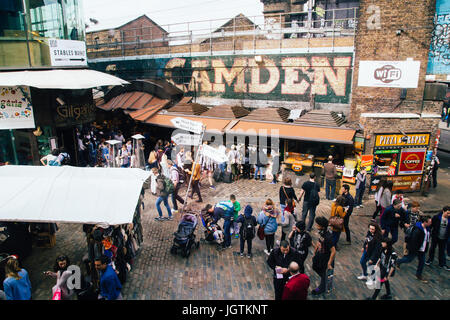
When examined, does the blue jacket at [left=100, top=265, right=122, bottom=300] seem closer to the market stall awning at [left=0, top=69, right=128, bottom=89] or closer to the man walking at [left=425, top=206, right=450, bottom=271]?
the man walking at [left=425, top=206, right=450, bottom=271]

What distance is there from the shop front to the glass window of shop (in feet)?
47.4

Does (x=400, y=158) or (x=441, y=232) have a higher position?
(x=400, y=158)

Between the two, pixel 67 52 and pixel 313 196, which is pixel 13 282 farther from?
pixel 67 52

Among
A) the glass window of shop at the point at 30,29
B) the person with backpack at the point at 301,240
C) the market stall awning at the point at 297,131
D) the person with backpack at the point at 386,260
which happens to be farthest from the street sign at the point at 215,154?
the glass window of shop at the point at 30,29

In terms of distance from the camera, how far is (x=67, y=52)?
1502 centimetres

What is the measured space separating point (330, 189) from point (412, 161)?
12.0ft

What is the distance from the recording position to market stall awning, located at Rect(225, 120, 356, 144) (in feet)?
41.4

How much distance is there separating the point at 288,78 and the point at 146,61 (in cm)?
1034

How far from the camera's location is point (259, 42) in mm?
17031

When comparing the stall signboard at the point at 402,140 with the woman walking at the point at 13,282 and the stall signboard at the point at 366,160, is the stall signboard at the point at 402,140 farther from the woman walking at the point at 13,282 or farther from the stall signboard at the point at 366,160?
the woman walking at the point at 13,282

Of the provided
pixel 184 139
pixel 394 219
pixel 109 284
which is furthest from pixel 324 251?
pixel 184 139

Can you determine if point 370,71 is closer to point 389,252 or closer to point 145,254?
point 389,252

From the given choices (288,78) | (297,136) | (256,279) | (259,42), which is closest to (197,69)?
(259,42)

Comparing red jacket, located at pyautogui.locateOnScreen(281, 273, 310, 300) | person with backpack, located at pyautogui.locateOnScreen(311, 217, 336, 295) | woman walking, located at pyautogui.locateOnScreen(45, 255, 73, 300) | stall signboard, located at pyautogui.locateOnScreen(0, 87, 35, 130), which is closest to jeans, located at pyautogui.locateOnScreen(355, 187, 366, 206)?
person with backpack, located at pyautogui.locateOnScreen(311, 217, 336, 295)
